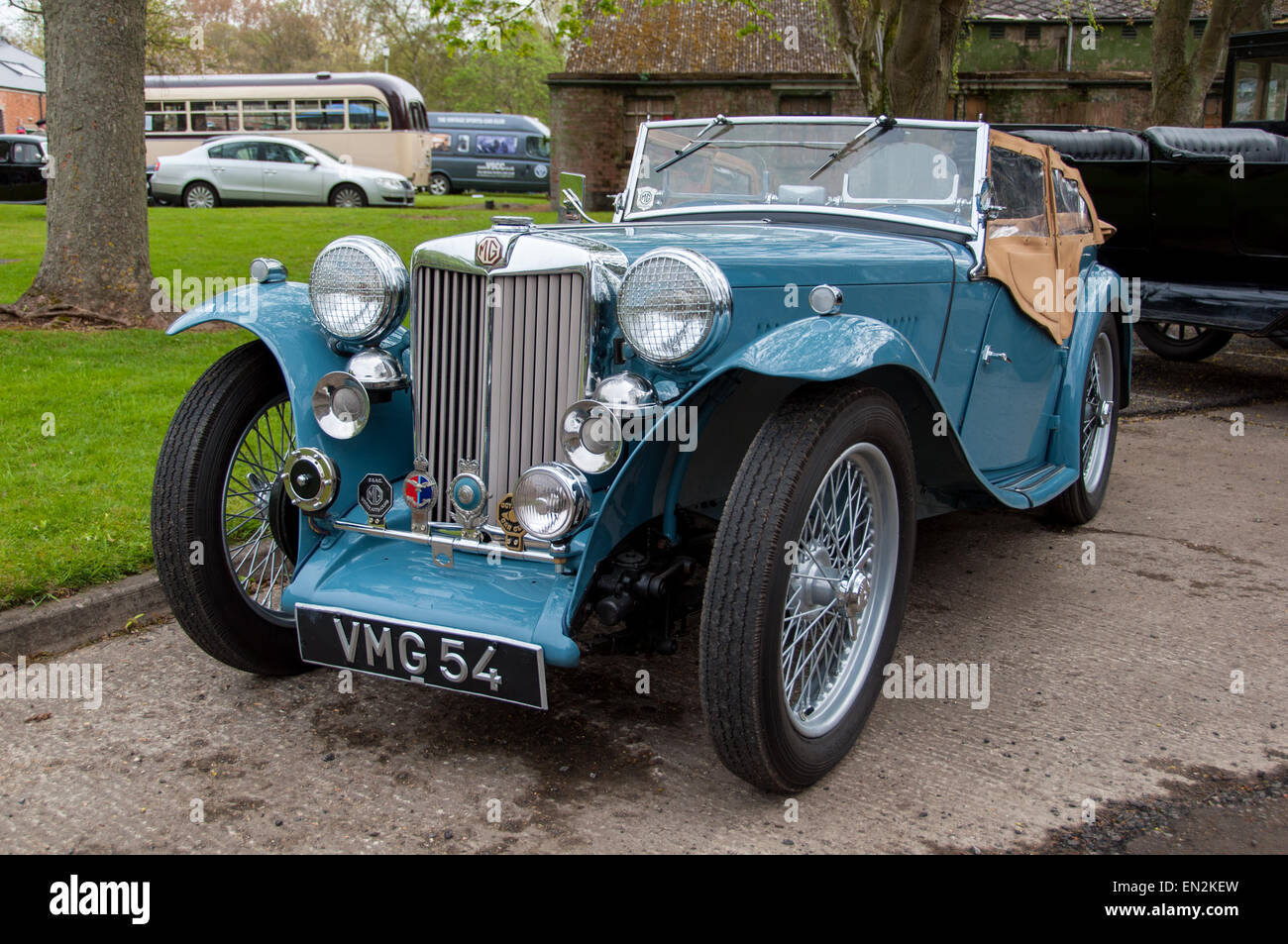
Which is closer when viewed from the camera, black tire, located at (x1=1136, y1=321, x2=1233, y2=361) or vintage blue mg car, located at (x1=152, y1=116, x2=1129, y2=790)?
vintage blue mg car, located at (x1=152, y1=116, x2=1129, y2=790)

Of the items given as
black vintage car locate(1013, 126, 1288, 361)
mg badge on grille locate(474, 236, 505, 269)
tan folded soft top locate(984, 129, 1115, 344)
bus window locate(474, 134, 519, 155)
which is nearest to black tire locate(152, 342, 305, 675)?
mg badge on grille locate(474, 236, 505, 269)

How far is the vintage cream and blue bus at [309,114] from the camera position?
25531 millimetres

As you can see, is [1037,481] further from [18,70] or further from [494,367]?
[18,70]

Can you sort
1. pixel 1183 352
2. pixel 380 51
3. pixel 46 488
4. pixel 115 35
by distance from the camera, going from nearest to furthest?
pixel 46 488
pixel 115 35
pixel 1183 352
pixel 380 51

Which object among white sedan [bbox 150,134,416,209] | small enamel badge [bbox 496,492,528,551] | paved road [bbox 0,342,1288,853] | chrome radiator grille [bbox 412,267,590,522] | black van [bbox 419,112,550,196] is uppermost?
black van [bbox 419,112,550,196]

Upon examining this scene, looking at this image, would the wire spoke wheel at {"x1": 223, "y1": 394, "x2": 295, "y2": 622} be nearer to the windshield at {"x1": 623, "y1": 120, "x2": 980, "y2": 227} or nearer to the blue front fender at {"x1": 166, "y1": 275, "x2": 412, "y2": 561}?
the blue front fender at {"x1": 166, "y1": 275, "x2": 412, "y2": 561}

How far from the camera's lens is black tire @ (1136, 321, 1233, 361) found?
343 inches

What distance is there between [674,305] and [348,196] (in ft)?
67.3

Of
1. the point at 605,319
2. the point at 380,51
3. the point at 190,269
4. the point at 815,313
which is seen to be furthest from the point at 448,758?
the point at 380,51

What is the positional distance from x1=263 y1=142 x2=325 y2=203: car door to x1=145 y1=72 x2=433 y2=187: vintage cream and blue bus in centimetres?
436

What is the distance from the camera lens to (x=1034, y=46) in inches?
1085
